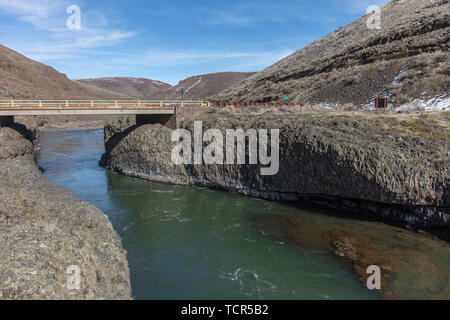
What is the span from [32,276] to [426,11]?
7142cm

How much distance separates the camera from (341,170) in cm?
2281

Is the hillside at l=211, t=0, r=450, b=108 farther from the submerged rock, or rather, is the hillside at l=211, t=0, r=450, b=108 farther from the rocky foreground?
the rocky foreground

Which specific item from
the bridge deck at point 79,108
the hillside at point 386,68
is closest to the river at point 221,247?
the bridge deck at point 79,108

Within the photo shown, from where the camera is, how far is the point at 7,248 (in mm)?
10367

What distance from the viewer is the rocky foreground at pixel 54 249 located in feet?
30.4

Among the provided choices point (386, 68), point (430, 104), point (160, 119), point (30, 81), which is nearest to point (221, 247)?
point (160, 119)

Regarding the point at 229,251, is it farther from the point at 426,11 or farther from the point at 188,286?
the point at 426,11

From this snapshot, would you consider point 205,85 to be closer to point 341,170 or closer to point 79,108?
point 79,108

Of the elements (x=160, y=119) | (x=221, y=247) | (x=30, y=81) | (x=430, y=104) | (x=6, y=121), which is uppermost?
(x=30, y=81)

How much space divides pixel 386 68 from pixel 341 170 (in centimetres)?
2949

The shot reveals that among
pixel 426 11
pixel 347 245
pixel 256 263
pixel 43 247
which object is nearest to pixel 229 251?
pixel 256 263

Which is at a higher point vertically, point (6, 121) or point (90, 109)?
point (90, 109)

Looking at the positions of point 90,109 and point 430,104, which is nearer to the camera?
point 430,104

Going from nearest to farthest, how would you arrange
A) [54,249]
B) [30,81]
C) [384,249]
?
1. [54,249]
2. [384,249]
3. [30,81]
